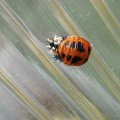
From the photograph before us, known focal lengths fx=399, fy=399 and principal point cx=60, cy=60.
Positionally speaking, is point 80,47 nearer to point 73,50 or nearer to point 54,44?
point 73,50

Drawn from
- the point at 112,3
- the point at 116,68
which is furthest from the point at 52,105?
the point at 112,3

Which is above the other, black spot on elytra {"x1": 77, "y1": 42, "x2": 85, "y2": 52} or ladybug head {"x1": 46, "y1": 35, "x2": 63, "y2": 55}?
ladybug head {"x1": 46, "y1": 35, "x2": 63, "y2": 55}

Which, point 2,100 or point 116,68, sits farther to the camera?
point 116,68

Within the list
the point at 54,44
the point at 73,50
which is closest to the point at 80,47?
the point at 73,50

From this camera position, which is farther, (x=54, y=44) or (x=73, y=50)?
(x=54, y=44)

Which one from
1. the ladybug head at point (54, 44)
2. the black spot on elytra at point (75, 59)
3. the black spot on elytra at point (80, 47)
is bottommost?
the black spot on elytra at point (75, 59)

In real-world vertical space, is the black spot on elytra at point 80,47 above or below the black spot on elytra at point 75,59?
above

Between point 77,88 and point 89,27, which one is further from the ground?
point 89,27

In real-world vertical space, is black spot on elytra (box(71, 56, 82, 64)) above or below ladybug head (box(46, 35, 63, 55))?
below

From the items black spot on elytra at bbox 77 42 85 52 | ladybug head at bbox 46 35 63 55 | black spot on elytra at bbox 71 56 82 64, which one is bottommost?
black spot on elytra at bbox 71 56 82 64

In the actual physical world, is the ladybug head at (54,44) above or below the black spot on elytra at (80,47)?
above

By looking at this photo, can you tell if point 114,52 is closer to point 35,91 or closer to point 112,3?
point 112,3
